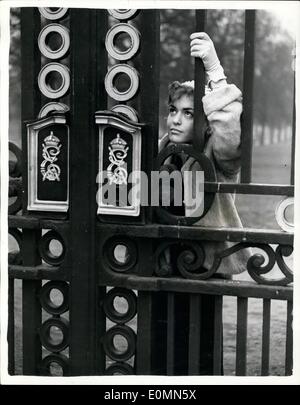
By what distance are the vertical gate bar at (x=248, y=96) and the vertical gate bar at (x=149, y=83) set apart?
352 mm

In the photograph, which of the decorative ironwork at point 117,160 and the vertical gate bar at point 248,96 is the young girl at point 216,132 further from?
the decorative ironwork at point 117,160

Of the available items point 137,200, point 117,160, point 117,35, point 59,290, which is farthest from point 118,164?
point 59,290

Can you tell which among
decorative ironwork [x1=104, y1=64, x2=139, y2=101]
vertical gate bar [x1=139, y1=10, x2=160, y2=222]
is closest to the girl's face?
vertical gate bar [x1=139, y1=10, x2=160, y2=222]

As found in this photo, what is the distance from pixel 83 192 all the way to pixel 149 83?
526mm

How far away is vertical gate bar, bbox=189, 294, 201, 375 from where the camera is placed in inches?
102

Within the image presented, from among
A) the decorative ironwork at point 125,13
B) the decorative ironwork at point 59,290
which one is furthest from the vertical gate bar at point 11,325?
the decorative ironwork at point 125,13

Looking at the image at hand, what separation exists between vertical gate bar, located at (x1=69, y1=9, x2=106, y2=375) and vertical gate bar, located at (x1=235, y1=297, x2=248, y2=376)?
593mm

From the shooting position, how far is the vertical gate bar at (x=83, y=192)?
2549mm

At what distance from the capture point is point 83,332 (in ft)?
8.78

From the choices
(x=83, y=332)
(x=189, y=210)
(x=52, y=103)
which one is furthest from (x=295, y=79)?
(x=83, y=332)

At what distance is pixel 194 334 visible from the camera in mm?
2619

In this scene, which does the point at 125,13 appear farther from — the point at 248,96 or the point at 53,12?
the point at 248,96

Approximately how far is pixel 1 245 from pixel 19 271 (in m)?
0.15
